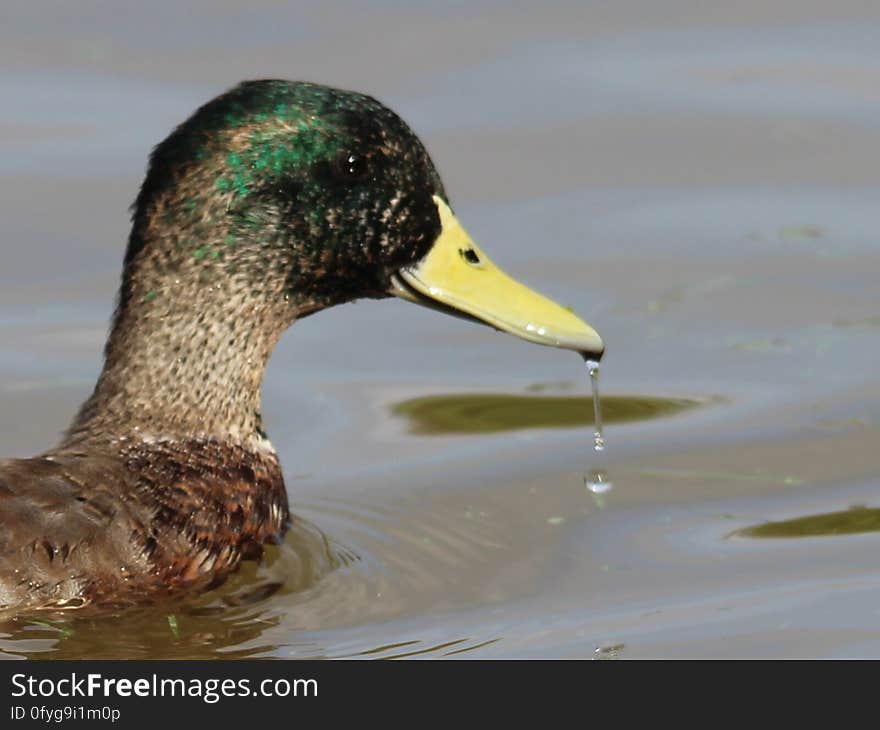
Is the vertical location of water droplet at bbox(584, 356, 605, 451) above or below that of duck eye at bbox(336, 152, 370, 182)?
below

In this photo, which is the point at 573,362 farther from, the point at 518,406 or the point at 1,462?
the point at 1,462

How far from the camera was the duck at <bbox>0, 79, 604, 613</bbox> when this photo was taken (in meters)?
8.30

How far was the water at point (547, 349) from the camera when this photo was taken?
26.6ft

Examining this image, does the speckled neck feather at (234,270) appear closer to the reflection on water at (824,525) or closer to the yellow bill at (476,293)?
the yellow bill at (476,293)

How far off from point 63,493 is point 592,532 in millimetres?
2226

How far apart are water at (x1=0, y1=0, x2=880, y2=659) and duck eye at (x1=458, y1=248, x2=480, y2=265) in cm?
105

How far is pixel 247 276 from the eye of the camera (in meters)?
8.46

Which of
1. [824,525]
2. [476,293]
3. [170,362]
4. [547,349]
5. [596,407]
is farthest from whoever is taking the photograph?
[547,349]

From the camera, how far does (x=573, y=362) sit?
10844 millimetres

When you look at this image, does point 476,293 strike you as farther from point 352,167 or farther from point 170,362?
point 170,362

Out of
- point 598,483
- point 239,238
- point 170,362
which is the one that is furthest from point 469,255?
point 598,483

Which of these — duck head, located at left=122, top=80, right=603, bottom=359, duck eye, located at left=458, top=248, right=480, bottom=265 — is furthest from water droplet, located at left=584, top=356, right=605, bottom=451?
duck eye, located at left=458, top=248, right=480, bottom=265

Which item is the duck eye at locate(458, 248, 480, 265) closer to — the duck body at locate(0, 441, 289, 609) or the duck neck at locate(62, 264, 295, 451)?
the duck neck at locate(62, 264, 295, 451)

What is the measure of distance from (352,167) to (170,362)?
0.95 metres
